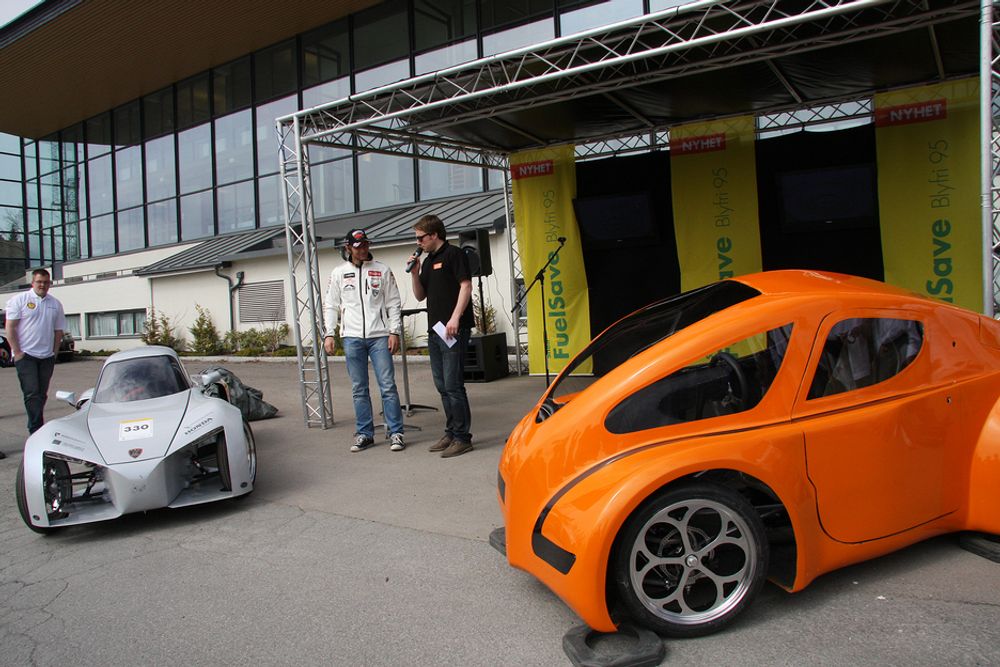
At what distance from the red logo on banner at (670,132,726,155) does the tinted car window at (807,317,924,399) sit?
635cm

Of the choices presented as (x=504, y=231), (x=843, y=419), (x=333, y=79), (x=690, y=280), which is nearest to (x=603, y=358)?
(x=843, y=419)

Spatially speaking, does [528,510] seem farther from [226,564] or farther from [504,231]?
[504,231]

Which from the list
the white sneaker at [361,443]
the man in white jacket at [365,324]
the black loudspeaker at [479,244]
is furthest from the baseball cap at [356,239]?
the black loudspeaker at [479,244]

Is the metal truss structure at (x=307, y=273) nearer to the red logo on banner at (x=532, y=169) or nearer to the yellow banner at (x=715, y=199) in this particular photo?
the red logo on banner at (x=532, y=169)

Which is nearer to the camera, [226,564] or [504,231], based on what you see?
[226,564]

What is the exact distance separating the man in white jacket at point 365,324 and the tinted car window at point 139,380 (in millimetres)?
1432

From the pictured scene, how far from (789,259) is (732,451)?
680 centimetres

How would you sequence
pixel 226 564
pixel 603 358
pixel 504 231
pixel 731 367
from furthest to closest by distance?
pixel 504 231 < pixel 226 564 < pixel 603 358 < pixel 731 367

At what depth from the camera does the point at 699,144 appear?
29.3 ft

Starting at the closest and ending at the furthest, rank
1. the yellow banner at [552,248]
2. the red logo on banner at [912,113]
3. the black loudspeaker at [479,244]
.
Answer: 1. the red logo on banner at [912,113]
2. the black loudspeaker at [479,244]
3. the yellow banner at [552,248]

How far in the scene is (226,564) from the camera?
3775mm

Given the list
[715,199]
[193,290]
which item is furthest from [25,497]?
[193,290]

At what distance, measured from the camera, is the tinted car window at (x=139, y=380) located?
5.20 meters

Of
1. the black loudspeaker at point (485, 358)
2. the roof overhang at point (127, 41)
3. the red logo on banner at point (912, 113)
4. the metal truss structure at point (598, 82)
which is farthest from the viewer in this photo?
the roof overhang at point (127, 41)
